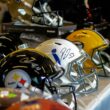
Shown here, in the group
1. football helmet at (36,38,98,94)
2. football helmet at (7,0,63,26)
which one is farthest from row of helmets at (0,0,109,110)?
football helmet at (7,0,63,26)

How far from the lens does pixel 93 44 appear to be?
3.92 feet

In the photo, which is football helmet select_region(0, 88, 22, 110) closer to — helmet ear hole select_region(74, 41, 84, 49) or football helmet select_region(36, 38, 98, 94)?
football helmet select_region(36, 38, 98, 94)

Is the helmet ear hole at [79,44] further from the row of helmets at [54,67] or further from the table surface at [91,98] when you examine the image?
the table surface at [91,98]

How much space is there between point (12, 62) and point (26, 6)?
2.35ft

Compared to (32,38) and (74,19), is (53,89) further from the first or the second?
(74,19)

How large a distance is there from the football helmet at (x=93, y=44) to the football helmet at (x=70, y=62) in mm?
133

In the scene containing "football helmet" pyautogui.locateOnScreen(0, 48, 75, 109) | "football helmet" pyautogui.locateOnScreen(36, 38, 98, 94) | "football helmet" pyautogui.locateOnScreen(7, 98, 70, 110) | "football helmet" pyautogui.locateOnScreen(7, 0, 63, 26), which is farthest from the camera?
"football helmet" pyautogui.locateOnScreen(7, 0, 63, 26)

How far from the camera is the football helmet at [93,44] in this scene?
1177 millimetres

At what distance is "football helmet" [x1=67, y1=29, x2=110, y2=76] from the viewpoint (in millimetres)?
1177

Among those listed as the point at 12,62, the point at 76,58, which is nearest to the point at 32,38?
the point at 76,58

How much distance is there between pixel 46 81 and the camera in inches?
33.3

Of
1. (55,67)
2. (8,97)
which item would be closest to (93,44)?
(55,67)

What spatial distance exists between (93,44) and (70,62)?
23cm

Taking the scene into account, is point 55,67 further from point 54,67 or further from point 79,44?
point 79,44
